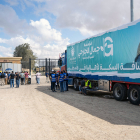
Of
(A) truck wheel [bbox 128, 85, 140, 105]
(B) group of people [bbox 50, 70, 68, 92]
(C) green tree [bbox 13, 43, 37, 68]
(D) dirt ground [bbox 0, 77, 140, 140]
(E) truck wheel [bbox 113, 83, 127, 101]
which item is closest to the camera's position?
(D) dirt ground [bbox 0, 77, 140, 140]

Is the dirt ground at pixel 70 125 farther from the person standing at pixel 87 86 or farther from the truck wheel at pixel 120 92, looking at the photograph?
the person standing at pixel 87 86

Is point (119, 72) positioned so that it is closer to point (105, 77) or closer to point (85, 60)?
point (105, 77)

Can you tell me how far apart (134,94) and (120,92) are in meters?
1.09

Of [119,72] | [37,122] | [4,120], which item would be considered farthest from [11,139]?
[119,72]

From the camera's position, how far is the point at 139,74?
330 inches

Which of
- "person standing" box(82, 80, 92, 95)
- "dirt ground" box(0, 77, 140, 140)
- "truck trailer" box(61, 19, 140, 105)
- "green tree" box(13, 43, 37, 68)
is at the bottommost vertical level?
"dirt ground" box(0, 77, 140, 140)

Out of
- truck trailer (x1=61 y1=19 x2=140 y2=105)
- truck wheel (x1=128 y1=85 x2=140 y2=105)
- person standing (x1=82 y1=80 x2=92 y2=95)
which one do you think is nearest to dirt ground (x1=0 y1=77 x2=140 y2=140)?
truck wheel (x1=128 y1=85 x2=140 y2=105)

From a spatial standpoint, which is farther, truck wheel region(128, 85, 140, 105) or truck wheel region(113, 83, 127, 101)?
truck wheel region(113, 83, 127, 101)

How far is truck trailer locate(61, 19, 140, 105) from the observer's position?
878cm

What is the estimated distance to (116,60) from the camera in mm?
10023

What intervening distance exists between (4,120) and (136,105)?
20.4 feet

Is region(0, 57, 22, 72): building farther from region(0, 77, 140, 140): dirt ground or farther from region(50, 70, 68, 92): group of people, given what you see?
region(0, 77, 140, 140): dirt ground

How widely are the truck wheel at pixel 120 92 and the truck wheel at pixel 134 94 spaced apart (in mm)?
518

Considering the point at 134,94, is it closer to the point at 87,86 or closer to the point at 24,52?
the point at 87,86
